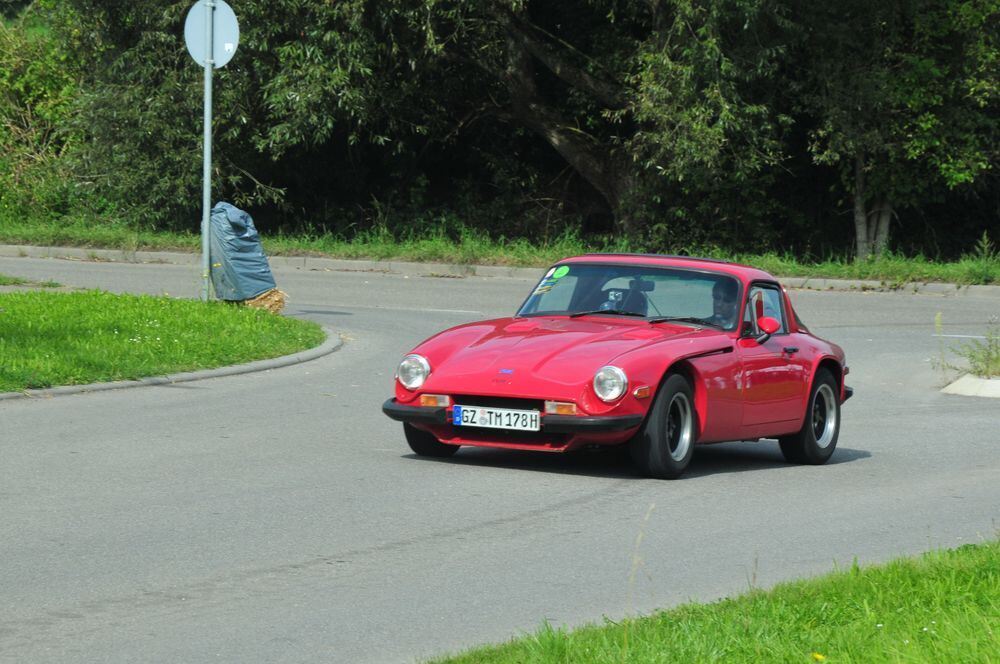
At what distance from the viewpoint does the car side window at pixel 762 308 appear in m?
10.5

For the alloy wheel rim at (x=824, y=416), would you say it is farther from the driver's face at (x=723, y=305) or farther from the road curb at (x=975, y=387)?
the road curb at (x=975, y=387)

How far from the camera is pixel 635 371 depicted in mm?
9156

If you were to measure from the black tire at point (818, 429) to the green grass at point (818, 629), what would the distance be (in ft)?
14.2

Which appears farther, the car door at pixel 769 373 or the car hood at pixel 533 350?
the car door at pixel 769 373

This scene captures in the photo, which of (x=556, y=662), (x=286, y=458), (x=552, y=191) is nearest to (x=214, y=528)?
(x=286, y=458)

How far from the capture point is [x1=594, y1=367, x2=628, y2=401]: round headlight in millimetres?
9062

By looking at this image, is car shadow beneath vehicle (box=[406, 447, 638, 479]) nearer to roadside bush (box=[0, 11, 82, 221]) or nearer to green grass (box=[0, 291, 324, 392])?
green grass (box=[0, 291, 324, 392])

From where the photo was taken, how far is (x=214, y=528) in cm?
746

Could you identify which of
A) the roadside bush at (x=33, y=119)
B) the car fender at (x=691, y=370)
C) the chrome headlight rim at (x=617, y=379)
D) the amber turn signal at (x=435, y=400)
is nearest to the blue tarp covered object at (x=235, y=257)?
the amber turn signal at (x=435, y=400)

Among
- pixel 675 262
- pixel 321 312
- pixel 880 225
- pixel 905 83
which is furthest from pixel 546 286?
pixel 880 225

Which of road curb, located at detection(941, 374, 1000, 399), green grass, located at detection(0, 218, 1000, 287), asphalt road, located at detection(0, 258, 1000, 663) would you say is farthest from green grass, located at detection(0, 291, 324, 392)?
green grass, located at detection(0, 218, 1000, 287)

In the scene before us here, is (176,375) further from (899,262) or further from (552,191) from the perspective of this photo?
(552,191)

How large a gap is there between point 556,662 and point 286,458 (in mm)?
5083

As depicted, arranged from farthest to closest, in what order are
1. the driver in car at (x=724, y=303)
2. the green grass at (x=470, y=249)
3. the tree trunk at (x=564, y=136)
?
the tree trunk at (x=564, y=136) → the green grass at (x=470, y=249) → the driver in car at (x=724, y=303)
